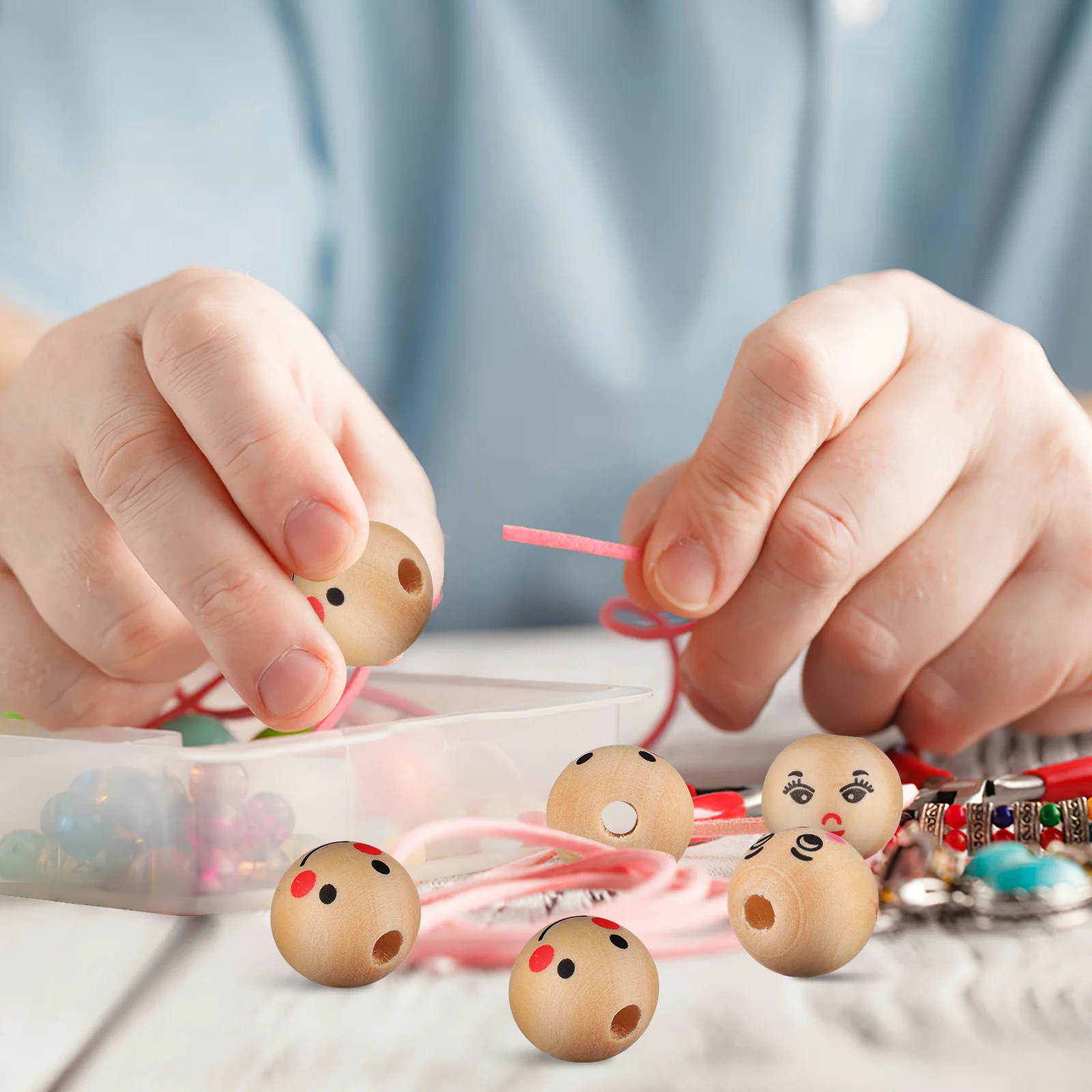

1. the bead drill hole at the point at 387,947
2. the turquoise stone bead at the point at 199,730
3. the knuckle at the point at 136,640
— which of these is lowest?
the turquoise stone bead at the point at 199,730

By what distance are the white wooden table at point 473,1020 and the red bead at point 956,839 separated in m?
0.07

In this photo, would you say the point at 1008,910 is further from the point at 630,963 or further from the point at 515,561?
the point at 515,561

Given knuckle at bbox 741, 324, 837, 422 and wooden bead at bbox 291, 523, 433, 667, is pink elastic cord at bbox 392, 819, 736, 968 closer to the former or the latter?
wooden bead at bbox 291, 523, 433, 667

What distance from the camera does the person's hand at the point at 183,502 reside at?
0.41 meters

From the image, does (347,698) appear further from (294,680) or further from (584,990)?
(584,990)

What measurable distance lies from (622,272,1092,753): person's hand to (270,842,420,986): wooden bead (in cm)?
24

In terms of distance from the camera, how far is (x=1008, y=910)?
0.37 metres

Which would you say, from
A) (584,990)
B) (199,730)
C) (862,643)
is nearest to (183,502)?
(199,730)

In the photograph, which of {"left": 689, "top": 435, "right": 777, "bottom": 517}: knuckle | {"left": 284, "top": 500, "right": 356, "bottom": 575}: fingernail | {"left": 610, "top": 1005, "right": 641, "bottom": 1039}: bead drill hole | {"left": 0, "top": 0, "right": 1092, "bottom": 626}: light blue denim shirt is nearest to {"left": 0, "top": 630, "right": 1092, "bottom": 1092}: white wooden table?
{"left": 610, "top": 1005, "right": 641, "bottom": 1039}: bead drill hole

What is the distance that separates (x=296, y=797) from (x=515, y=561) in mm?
763

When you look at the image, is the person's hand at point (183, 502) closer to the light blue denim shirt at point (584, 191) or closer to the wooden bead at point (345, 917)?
the wooden bead at point (345, 917)

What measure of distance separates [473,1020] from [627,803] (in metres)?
0.13

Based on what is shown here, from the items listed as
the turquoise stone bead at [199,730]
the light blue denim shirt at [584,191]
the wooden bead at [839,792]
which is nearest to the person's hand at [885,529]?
the wooden bead at [839,792]

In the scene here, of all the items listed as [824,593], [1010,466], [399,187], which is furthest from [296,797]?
[399,187]
